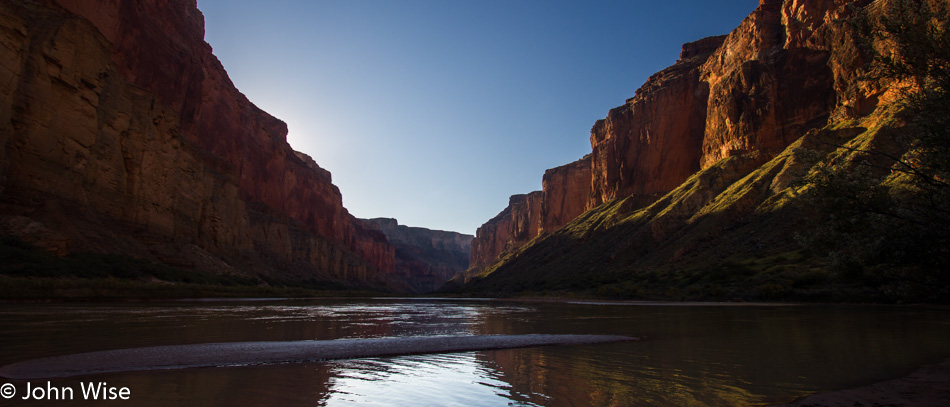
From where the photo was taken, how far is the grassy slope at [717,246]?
1177 inches

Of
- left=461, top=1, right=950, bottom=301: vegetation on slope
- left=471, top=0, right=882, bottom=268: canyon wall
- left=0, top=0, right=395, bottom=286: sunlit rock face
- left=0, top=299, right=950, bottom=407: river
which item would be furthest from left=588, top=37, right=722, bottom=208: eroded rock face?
left=0, top=299, right=950, bottom=407: river

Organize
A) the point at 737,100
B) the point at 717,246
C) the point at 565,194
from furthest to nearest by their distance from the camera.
Answer: the point at 565,194
the point at 737,100
the point at 717,246

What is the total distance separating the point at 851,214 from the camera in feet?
31.0

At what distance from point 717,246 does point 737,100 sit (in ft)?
119

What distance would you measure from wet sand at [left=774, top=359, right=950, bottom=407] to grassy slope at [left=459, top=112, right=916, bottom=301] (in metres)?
6.15

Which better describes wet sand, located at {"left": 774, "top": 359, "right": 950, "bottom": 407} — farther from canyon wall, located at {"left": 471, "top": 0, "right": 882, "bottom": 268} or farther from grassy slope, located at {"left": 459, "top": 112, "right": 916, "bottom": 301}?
canyon wall, located at {"left": 471, "top": 0, "right": 882, "bottom": 268}

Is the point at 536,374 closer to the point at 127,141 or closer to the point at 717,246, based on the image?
the point at 127,141

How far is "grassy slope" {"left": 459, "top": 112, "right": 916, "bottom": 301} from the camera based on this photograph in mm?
29891

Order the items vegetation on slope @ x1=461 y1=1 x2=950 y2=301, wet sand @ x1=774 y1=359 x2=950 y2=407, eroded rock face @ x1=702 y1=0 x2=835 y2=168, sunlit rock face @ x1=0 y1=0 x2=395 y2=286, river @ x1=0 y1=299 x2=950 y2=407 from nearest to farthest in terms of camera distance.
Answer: wet sand @ x1=774 y1=359 x2=950 y2=407 < river @ x1=0 y1=299 x2=950 y2=407 < vegetation on slope @ x1=461 y1=1 x2=950 y2=301 < sunlit rock face @ x1=0 y1=0 x2=395 y2=286 < eroded rock face @ x1=702 y1=0 x2=835 y2=168

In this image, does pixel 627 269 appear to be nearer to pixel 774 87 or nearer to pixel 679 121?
pixel 774 87

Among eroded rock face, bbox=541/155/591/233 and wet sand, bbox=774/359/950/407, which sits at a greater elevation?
eroded rock face, bbox=541/155/591/233

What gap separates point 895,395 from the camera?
173 inches

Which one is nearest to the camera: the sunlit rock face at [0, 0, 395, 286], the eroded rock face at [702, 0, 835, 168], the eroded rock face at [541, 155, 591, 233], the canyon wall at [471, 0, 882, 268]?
the sunlit rock face at [0, 0, 395, 286]

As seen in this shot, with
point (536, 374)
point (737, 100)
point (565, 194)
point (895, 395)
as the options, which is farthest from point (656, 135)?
point (536, 374)
